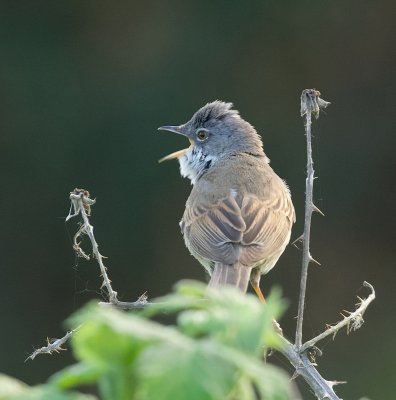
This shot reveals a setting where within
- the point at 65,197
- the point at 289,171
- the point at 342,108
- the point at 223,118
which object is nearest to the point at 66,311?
the point at 65,197

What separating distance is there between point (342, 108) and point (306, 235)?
8337 mm

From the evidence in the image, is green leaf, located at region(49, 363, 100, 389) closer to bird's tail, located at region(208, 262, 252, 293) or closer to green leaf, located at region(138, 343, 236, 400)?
green leaf, located at region(138, 343, 236, 400)

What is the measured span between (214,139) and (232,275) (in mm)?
1501

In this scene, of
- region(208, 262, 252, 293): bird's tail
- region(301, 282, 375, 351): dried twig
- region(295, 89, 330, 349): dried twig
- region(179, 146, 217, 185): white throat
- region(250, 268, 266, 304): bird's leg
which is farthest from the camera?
region(179, 146, 217, 185): white throat

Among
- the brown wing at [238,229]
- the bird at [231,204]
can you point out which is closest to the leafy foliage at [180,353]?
the bird at [231,204]

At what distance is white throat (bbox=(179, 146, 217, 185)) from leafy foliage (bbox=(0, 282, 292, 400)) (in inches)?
177

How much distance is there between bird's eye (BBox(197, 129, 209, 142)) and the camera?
5.33 m

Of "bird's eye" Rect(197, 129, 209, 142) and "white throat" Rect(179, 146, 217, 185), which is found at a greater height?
"bird's eye" Rect(197, 129, 209, 142)

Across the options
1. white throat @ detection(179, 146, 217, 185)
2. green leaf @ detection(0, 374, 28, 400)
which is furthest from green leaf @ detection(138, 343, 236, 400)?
white throat @ detection(179, 146, 217, 185)

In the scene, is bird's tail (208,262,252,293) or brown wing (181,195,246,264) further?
brown wing (181,195,246,264)

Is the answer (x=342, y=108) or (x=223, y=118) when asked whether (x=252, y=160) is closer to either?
(x=223, y=118)

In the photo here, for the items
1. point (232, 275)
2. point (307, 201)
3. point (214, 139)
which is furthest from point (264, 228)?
point (307, 201)

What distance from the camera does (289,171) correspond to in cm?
976

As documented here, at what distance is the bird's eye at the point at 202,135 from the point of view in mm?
5328
